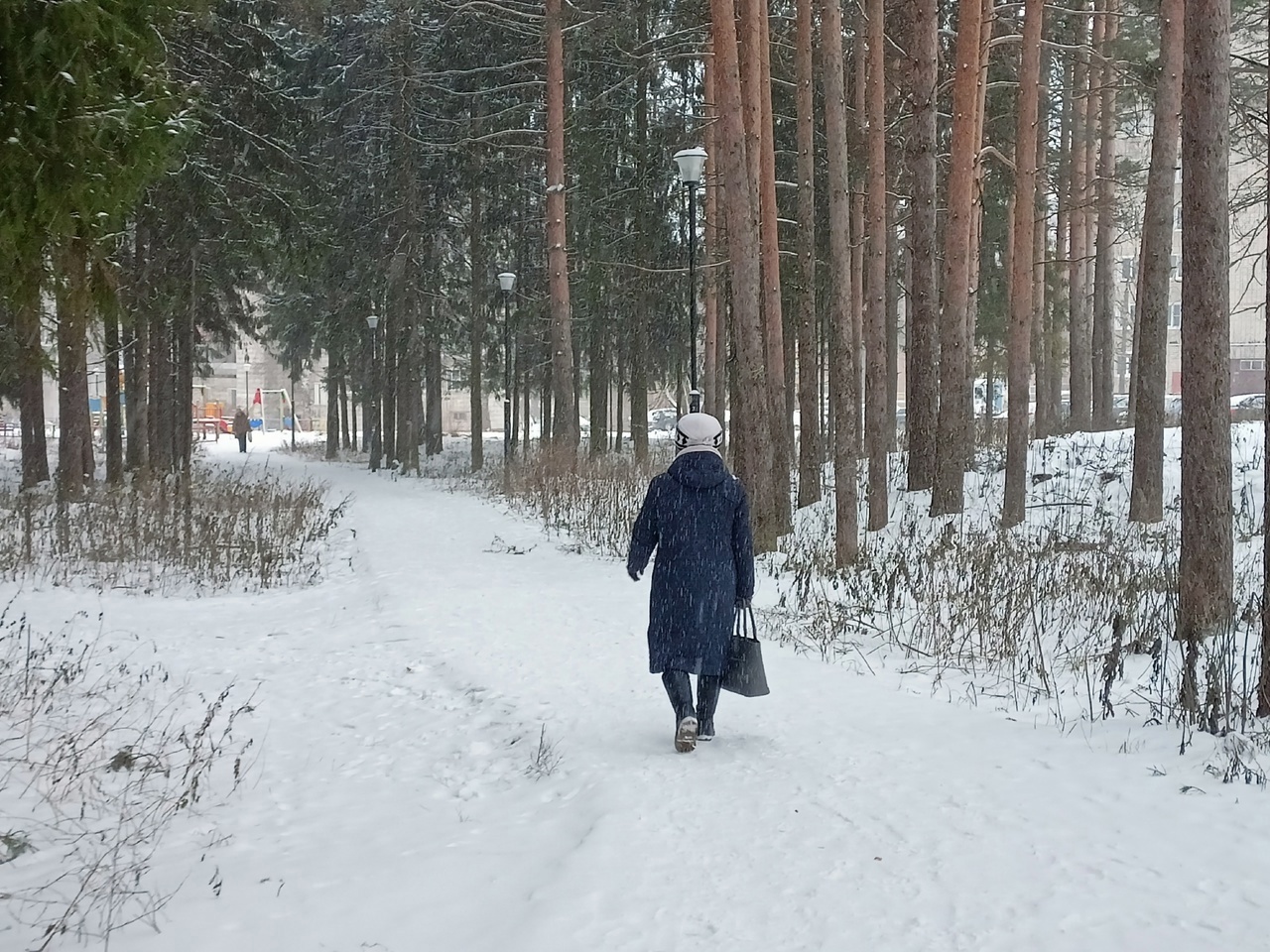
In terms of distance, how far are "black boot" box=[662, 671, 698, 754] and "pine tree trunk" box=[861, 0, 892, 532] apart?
26.9ft

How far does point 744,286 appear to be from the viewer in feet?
37.9

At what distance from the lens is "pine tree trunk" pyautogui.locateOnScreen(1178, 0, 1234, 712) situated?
5.95 metres

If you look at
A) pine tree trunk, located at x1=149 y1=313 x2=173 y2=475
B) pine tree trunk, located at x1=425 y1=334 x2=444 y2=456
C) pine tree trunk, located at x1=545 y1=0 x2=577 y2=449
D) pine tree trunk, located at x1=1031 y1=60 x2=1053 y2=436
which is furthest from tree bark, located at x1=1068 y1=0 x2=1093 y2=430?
pine tree trunk, located at x1=149 y1=313 x2=173 y2=475

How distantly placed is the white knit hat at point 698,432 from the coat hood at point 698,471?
1.4 inches

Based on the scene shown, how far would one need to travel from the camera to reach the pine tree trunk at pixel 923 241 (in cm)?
1284

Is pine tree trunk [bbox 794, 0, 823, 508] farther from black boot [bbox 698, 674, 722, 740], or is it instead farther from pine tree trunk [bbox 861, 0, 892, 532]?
black boot [bbox 698, 674, 722, 740]

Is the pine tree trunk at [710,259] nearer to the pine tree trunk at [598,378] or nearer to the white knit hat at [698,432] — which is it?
the pine tree trunk at [598,378]

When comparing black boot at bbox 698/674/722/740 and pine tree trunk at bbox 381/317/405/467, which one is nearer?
black boot at bbox 698/674/722/740

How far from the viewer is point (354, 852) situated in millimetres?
4020

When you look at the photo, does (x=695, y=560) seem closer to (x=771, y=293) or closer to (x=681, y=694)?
(x=681, y=694)

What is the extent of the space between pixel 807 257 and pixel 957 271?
206 cm

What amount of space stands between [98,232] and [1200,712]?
5931 mm

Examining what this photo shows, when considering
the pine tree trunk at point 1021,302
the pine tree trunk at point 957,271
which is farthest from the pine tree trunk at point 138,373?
the pine tree trunk at point 1021,302

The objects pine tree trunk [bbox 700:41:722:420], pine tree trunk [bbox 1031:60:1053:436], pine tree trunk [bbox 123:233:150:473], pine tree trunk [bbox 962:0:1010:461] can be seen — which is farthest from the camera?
pine tree trunk [bbox 1031:60:1053:436]
